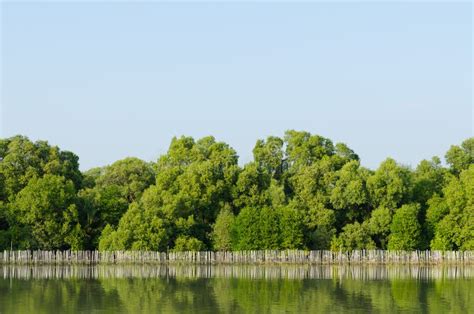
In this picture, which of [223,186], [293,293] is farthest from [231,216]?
[293,293]

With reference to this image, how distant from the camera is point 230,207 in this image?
262ft

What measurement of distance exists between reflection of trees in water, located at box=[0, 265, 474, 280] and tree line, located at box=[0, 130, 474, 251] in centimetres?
267

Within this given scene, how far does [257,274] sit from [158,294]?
16558 mm

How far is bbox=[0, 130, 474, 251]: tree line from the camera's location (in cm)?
7412

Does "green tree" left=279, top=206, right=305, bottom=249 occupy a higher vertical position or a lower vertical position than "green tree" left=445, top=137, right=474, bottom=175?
lower

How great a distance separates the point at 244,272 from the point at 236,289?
46.3 ft

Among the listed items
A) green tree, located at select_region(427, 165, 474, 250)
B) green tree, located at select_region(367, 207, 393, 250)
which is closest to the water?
green tree, located at select_region(427, 165, 474, 250)

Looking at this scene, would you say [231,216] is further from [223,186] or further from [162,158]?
[162,158]

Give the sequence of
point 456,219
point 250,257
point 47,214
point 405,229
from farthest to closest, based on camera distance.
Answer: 1. point 250,257
2. point 405,229
3. point 456,219
4. point 47,214

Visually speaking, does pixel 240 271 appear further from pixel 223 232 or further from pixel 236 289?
pixel 236 289

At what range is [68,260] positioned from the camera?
74.6 m

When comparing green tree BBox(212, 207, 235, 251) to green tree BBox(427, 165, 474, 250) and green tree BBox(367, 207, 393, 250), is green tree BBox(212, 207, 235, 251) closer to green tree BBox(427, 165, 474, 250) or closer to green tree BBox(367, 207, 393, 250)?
green tree BBox(367, 207, 393, 250)

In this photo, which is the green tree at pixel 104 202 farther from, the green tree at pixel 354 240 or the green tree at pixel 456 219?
the green tree at pixel 456 219

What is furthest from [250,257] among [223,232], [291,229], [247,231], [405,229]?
[405,229]
